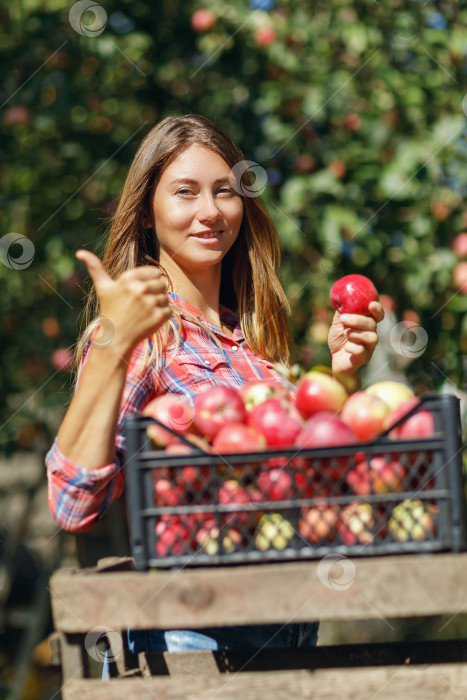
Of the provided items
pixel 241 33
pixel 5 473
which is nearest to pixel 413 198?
pixel 241 33

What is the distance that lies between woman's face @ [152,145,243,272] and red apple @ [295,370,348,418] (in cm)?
42

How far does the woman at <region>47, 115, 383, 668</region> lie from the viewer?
3.44ft

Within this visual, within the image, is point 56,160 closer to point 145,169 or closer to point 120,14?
point 120,14

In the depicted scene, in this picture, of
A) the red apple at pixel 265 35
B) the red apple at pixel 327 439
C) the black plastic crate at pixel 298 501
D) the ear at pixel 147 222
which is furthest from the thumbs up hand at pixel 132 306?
the red apple at pixel 265 35

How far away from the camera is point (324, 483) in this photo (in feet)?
3.05

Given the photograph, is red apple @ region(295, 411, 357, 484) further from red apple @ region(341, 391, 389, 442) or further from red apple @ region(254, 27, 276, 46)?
red apple @ region(254, 27, 276, 46)

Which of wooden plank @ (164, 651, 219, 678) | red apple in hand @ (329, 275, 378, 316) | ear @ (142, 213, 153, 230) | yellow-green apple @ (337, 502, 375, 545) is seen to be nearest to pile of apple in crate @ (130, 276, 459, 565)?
yellow-green apple @ (337, 502, 375, 545)

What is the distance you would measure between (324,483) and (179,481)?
6.1 inches

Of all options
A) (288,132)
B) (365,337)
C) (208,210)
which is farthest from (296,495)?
(288,132)

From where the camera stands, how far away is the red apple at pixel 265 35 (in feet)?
9.99

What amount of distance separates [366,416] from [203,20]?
242 centimetres

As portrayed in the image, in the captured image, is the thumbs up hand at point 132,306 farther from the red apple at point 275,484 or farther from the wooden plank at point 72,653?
the wooden plank at point 72,653

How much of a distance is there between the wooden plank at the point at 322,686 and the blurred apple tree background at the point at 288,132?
1.90m

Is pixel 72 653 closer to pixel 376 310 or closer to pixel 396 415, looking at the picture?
pixel 396 415
